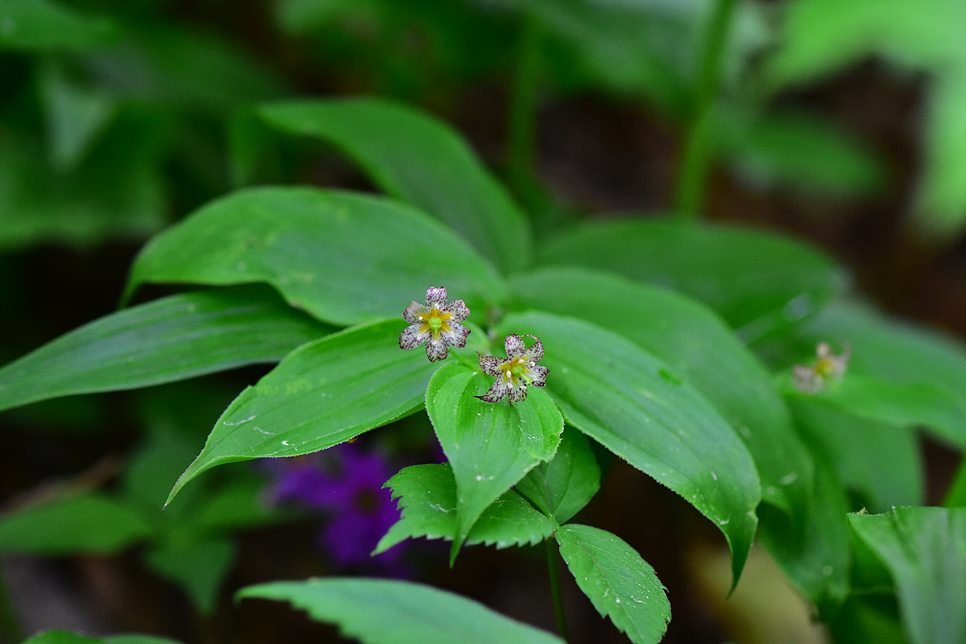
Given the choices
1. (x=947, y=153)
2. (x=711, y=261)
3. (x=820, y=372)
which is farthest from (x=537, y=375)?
(x=947, y=153)

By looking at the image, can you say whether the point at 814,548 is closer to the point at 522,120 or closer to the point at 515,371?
the point at 515,371

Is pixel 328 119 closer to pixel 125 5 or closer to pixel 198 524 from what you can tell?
pixel 198 524

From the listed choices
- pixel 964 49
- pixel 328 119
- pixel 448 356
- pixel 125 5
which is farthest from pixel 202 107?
pixel 964 49

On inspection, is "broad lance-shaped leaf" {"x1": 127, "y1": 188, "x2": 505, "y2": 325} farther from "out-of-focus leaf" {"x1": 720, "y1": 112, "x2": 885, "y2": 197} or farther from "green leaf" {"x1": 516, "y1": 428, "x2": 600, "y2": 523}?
"out-of-focus leaf" {"x1": 720, "y1": 112, "x2": 885, "y2": 197}

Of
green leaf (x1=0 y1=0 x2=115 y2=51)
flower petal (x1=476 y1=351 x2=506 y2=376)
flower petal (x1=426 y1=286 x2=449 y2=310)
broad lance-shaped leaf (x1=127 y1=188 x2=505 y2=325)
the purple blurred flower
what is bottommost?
the purple blurred flower

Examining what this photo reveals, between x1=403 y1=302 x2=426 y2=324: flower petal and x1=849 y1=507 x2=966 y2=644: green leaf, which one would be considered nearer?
x1=849 y1=507 x2=966 y2=644: green leaf

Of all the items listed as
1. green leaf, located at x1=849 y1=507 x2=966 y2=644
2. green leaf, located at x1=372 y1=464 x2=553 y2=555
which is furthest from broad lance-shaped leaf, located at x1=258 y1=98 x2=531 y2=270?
green leaf, located at x1=849 y1=507 x2=966 y2=644

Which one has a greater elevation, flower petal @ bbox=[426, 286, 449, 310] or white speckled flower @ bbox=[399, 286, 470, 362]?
flower petal @ bbox=[426, 286, 449, 310]
